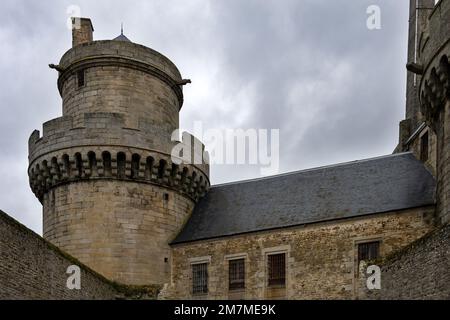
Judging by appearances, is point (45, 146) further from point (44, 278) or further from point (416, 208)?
point (416, 208)

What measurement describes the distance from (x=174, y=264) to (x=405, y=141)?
11070 mm

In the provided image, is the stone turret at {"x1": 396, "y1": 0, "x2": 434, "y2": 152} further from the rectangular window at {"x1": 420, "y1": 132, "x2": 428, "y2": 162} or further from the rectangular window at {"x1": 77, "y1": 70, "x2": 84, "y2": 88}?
the rectangular window at {"x1": 77, "y1": 70, "x2": 84, "y2": 88}

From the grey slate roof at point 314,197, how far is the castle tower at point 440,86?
2078 millimetres

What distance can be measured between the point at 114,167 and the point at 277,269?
298 inches

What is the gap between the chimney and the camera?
3225cm

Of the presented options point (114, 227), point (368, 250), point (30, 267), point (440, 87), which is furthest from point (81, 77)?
point (440, 87)

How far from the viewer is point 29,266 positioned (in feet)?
60.1

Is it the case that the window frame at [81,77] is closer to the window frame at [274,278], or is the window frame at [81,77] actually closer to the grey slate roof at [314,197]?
the grey slate roof at [314,197]

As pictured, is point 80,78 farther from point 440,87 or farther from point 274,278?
point 440,87

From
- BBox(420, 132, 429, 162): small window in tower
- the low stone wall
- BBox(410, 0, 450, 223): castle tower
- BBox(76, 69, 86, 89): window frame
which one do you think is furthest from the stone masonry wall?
BBox(410, 0, 450, 223): castle tower

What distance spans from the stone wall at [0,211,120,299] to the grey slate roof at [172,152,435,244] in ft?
27.6

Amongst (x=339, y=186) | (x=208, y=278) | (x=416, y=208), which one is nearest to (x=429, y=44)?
(x=416, y=208)

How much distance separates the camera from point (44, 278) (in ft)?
62.4
